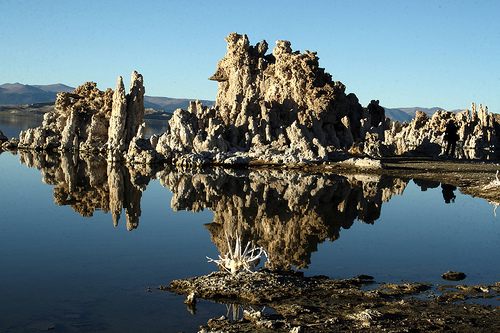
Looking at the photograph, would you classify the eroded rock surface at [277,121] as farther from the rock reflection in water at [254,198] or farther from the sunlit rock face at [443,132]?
the rock reflection in water at [254,198]

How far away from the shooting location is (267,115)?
70188 mm

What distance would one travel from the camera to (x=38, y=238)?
86.2 feet

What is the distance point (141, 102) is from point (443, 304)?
65.5 meters

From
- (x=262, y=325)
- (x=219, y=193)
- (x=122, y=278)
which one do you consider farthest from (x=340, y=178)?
(x=262, y=325)

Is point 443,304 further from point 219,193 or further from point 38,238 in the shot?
point 219,193

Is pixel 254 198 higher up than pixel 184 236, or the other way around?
pixel 254 198

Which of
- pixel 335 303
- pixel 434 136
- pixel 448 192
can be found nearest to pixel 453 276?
pixel 335 303

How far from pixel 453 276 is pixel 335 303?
602cm

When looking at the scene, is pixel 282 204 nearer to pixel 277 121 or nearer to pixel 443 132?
pixel 277 121

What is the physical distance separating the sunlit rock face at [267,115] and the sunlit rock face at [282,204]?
8.65m

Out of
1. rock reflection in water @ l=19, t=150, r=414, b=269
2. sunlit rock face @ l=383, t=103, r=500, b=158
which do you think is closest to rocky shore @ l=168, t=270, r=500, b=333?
rock reflection in water @ l=19, t=150, r=414, b=269

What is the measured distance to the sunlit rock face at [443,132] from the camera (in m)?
81.9

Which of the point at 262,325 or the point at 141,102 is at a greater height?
the point at 141,102

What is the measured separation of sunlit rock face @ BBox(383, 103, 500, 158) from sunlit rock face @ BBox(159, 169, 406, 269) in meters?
29.9
